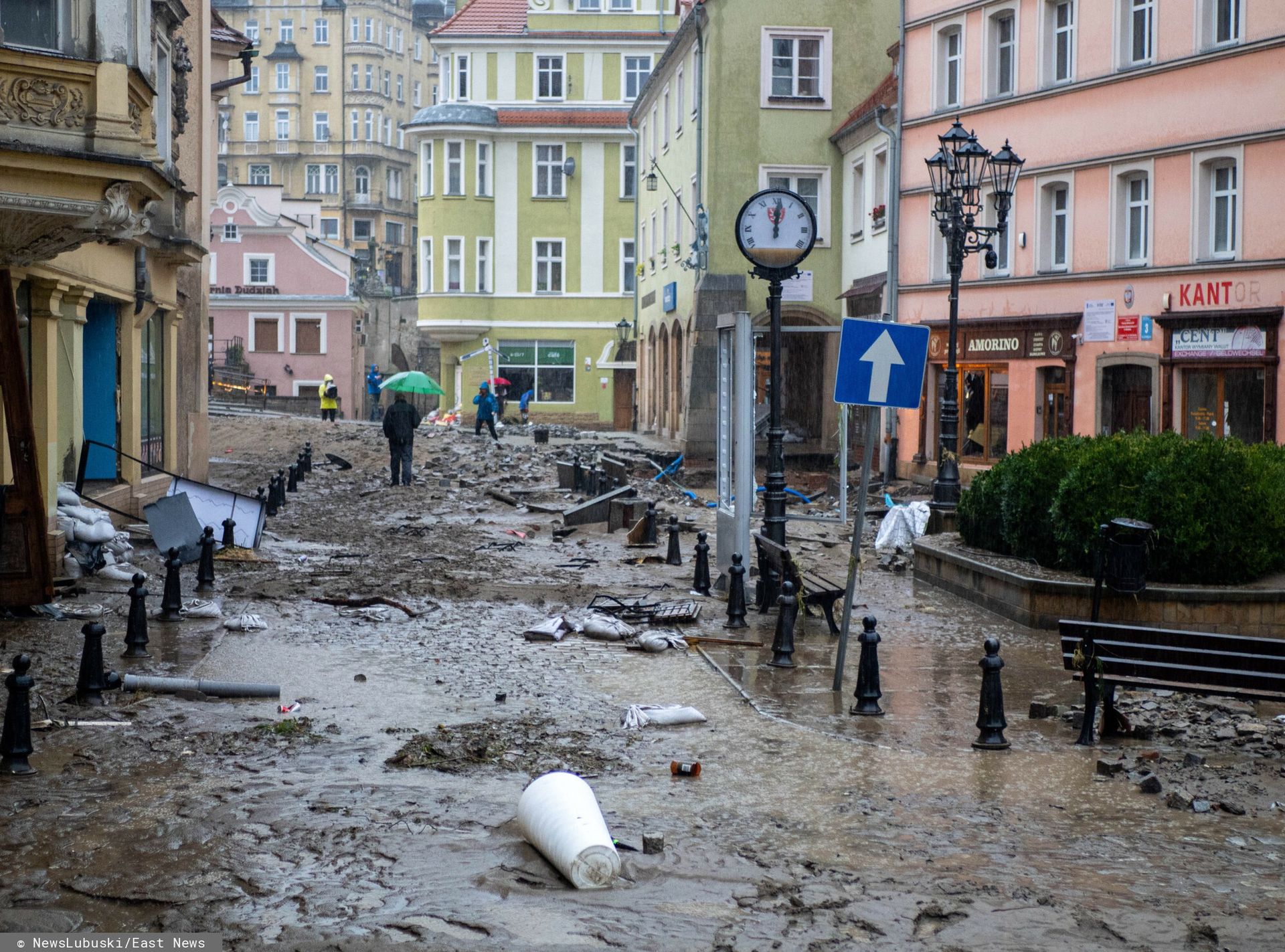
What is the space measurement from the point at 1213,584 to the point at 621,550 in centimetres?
835

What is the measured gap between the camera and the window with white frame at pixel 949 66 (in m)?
34.2

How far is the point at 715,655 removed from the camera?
11.6m

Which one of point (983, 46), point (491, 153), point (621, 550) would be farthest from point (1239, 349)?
point (491, 153)

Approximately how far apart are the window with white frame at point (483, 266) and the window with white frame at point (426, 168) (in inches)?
118

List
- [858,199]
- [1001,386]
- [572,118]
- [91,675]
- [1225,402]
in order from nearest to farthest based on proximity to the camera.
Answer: [91,675] → [1225,402] → [1001,386] → [858,199] → [572,118]

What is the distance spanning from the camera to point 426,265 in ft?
203

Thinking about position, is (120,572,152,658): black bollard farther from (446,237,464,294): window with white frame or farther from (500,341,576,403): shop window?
(500,341,576,403): shop window

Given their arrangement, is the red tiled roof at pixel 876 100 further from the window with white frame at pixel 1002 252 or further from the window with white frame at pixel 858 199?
the window with white frame at pixel 1002 252

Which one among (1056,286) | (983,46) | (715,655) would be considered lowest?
(715,655)

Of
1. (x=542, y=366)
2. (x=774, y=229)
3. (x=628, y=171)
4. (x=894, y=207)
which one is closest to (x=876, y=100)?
(x=894, y=207)

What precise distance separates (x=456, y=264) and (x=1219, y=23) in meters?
38.5

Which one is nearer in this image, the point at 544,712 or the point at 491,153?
the point at 544,712

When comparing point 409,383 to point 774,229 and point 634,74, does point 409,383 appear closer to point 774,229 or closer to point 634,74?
point 774,229

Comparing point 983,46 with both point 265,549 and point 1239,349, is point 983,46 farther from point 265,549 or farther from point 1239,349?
point 265,549
